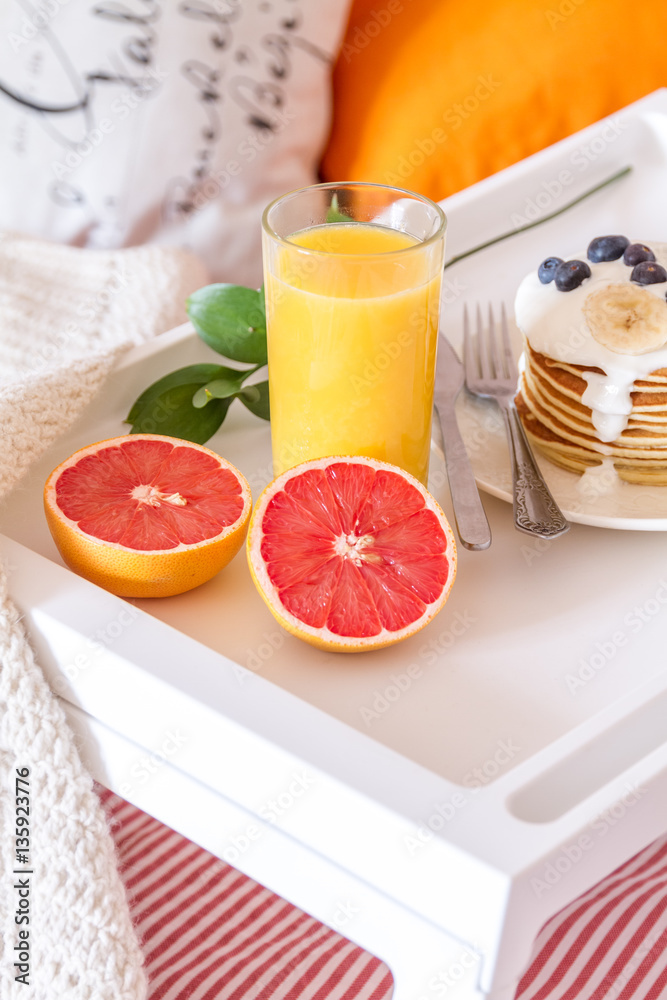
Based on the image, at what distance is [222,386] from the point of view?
875 millimetres

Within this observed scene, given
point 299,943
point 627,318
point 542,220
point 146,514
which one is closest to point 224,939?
point 299,943

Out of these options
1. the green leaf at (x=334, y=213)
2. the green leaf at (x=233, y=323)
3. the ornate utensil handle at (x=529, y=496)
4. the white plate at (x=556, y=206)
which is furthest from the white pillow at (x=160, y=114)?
the ornate utensil handle at (x=529, y=496)

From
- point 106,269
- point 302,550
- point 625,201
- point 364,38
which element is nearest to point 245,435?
point 302,550

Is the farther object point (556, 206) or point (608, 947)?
point (556, 206)

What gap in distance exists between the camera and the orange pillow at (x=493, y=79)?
54.4 inches

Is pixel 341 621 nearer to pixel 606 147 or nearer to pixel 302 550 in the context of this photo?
pixel 302 550

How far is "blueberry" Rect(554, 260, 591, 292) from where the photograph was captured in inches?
32.6

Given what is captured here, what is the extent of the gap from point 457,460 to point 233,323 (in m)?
0.27

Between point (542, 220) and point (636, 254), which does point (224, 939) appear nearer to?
point (636, 254)

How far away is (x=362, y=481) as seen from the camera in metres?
0.73

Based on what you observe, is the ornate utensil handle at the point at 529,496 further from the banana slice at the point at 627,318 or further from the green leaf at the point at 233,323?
the green leaf at the point at 233,323

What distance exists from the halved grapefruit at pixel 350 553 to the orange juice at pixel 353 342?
5cm

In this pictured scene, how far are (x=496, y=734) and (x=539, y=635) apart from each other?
0.34 ft

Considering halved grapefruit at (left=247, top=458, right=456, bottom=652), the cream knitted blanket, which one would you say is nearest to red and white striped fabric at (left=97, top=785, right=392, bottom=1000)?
the cream knitted blanket
